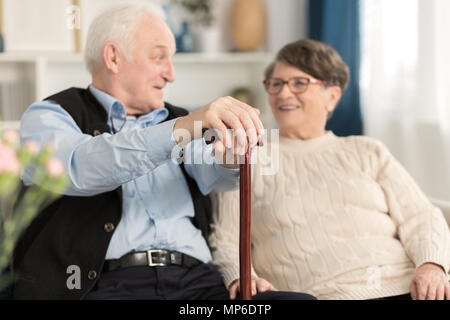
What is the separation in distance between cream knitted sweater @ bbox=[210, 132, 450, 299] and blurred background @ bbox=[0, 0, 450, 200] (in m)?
1.00

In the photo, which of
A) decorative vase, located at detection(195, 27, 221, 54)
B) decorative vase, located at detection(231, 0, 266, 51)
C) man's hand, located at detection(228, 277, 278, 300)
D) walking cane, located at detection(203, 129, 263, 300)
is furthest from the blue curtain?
walking cane, located at detection(203, 129, 263, 300)

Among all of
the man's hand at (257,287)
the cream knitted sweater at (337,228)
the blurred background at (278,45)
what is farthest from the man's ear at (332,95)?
the blurred background at (278,45)

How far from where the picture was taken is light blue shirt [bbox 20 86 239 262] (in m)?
1.31

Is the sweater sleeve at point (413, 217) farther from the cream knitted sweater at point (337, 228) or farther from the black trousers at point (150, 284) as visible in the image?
the black trousers at point (150, 284)

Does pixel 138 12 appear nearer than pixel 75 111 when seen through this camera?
No

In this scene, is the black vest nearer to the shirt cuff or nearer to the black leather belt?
the black leather belt

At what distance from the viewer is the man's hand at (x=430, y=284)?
1.53 metres

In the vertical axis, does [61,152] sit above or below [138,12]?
below

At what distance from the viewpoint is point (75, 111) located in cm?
162

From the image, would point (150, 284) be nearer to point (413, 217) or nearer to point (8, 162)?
point (413, 217)

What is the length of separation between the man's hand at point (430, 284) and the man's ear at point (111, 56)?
104cm

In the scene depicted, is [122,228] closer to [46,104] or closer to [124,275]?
[124,275]

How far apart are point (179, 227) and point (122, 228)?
166 millimetres
